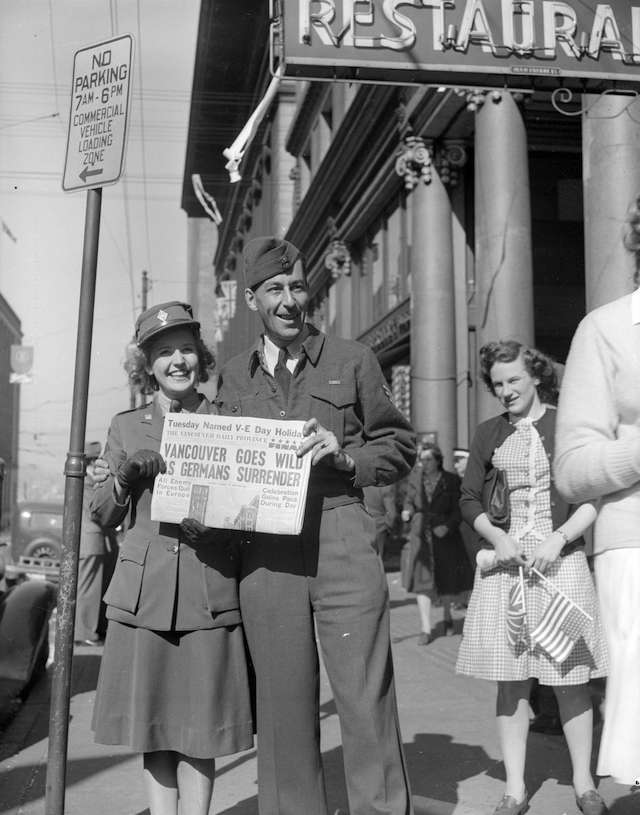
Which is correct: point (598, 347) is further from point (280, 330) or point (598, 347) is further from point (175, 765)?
point (175, 765)

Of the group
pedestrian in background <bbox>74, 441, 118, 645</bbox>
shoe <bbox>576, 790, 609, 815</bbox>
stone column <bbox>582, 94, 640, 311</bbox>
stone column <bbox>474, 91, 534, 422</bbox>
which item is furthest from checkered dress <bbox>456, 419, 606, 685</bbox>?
stone column <bbox>474, 91, 534, 422</bbox>

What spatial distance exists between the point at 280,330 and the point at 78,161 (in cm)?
114

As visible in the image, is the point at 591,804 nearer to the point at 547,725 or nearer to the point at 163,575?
the point at 547,725

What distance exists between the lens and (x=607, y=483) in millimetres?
2627

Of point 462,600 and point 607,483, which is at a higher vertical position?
point 607,483

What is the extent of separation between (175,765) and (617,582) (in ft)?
6.44

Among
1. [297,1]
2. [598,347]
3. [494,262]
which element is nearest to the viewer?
[598,347]

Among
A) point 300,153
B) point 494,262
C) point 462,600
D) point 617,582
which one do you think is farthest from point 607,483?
point 300,153

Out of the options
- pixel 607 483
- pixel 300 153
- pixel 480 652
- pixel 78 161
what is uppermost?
pixel 300 153

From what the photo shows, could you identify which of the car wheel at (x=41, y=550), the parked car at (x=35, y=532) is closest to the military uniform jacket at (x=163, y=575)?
the parked car at (x=35, y=532)

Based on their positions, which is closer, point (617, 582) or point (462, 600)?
point (617, 582)

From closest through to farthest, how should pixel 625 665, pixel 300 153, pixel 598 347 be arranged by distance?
pixel 625 665 → pixel 598 347 → pixel 300 153

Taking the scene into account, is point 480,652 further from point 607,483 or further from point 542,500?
point 607,483

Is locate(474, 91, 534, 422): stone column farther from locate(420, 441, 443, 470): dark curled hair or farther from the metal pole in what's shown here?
the metal pole
